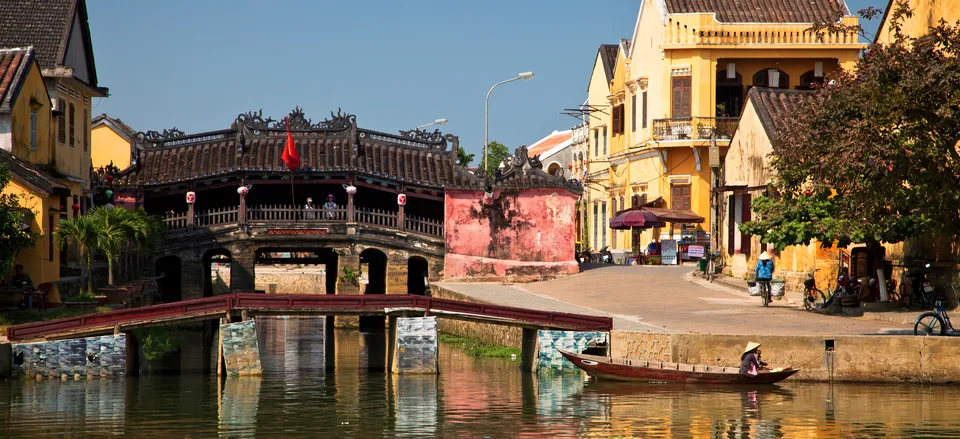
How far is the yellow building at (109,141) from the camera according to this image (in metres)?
57.8

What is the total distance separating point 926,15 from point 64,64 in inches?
913

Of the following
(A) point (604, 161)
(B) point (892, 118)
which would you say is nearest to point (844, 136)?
(B) point (892, 118)

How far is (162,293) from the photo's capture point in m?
46.4

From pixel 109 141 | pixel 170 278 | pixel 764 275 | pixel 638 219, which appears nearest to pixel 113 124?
pixel 109 141

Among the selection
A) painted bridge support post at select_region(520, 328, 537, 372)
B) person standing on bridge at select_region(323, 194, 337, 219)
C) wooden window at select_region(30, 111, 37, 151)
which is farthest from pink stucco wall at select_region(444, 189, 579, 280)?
painted bridge support post at select_region(520, 328, 537, 372)

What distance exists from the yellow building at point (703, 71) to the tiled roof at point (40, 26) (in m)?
24.1

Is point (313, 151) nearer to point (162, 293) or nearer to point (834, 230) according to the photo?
point (162, 293)

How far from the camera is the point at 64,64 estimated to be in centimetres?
3762

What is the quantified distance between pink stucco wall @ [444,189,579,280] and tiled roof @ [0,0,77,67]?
1393 cm

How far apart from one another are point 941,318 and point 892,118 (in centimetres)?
442

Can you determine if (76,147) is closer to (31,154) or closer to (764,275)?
(31,154)

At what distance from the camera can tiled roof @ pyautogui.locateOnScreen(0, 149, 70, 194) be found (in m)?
31.2

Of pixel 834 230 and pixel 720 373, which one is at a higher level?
pixel 834 230

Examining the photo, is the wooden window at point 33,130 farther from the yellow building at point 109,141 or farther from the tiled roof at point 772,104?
the yellow building at point 109,141
